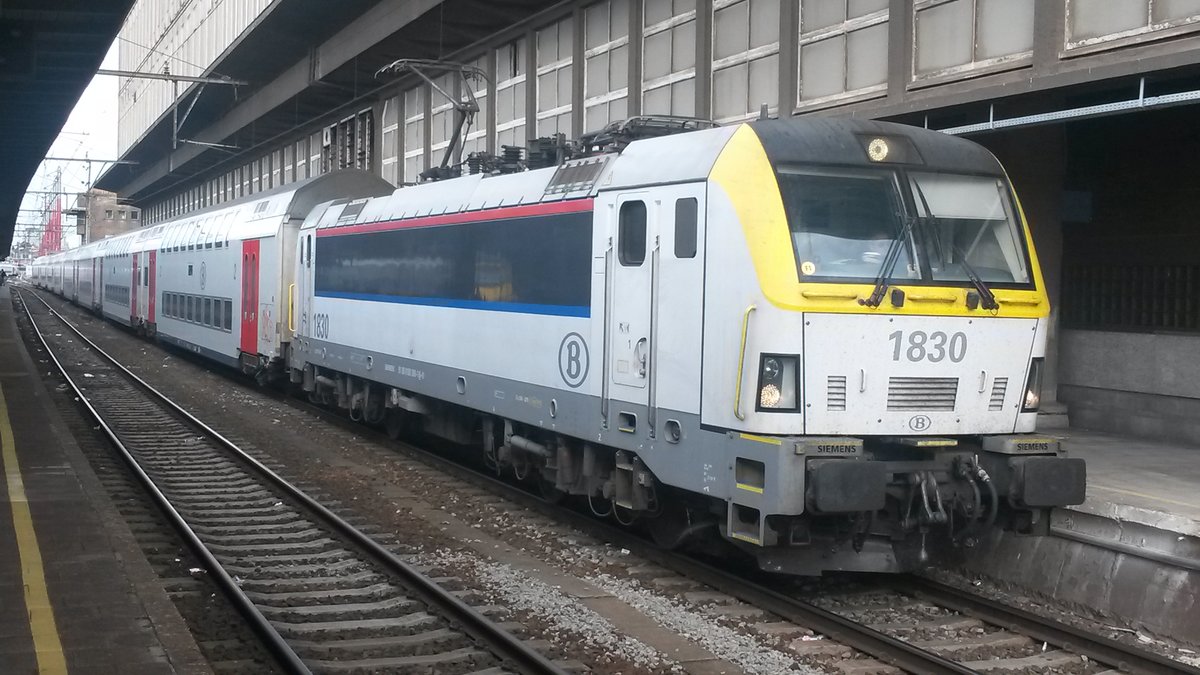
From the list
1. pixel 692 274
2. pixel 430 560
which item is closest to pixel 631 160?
pixel 692 274

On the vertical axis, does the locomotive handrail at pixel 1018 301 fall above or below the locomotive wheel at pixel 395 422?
above

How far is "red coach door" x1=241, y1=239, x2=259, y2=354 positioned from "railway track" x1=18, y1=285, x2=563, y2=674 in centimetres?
588

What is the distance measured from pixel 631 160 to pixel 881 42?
6575 mm

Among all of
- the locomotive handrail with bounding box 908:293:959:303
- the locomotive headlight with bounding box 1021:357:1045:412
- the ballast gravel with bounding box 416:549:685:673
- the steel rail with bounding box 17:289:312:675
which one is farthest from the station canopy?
the locomotive headlight with bounding box 1021:357:1045:412

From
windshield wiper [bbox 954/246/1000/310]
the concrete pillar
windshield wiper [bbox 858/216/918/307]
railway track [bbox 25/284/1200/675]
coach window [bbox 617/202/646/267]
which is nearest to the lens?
railway track [bbox 25/284/1200/675]

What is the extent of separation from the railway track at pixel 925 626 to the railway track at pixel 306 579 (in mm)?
1866

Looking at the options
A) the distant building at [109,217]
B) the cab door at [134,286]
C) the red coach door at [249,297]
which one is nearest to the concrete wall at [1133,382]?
the red coach door at [249,297]

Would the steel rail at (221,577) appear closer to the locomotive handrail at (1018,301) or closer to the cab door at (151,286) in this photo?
the locomotive handrail at (1018,301)

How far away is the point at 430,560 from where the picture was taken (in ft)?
31.6

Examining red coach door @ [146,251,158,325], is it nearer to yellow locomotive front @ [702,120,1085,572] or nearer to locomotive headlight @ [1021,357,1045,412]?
yellow locomotive front @ [702,120,1085,572]

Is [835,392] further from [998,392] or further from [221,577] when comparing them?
Result: [221,577]

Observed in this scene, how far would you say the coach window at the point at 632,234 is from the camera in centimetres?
901

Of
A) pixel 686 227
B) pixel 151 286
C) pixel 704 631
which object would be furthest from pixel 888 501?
pixel 151 286

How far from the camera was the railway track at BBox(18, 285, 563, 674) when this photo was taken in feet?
23.3
